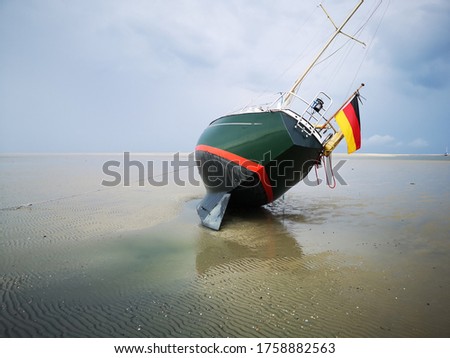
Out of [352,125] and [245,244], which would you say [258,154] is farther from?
[352,125]

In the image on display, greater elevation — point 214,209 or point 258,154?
point 258,154

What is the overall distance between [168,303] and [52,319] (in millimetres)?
1551

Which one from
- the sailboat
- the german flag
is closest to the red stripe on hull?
the sailboat

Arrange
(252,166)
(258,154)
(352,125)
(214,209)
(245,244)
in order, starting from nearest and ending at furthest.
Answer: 1. (245,244)
2. (352,125)
3. (258,154)
4. (252,166)
5. (214,209)

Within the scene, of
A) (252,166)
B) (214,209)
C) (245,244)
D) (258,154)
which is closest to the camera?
(245,244)

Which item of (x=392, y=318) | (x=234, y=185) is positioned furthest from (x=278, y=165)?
(x=392, y=318)

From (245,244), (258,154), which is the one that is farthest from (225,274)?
(258,154)

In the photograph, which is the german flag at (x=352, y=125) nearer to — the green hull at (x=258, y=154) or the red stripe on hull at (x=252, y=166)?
the green hull at (x=258, y=154)

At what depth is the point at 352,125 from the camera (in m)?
7.77

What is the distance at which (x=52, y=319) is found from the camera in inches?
147

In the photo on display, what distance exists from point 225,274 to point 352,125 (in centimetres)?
553

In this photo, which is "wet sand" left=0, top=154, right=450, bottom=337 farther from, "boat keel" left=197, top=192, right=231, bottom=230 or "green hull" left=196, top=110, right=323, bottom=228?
"green hull" left=196, top=110, right=323, bottom=228

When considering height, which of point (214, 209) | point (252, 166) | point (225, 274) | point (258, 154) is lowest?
point (225, 274)

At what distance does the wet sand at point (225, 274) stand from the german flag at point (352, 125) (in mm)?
2496
